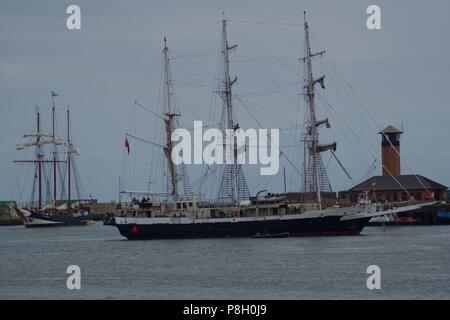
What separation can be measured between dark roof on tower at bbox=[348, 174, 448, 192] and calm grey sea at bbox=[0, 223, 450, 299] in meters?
63.7

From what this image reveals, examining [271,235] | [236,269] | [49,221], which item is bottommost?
[236,269]

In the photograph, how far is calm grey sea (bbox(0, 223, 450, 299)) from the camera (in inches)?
2131

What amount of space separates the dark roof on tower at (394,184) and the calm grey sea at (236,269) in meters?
63.7

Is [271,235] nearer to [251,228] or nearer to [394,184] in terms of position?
[251,228]

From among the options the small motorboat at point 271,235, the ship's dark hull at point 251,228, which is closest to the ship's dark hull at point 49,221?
the ship's dark hull at point 251,228

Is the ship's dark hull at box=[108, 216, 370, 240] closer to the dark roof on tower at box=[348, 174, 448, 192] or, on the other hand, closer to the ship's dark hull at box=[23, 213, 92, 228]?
the dark roof on tower at box=[348, 174, 448, 192]

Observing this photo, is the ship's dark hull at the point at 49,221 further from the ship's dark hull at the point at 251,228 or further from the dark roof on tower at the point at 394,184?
the ship's dark hull at the point at 251,228

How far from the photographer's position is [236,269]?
67.1 meters

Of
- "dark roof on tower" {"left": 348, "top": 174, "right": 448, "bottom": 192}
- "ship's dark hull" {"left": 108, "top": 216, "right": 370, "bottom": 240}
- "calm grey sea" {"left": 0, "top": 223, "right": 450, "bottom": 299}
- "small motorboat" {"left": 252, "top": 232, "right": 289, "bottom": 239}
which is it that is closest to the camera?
"calm grey sea" {"left": 0, "top": 223, "right": 450, "bottom": 299}

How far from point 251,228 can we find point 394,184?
67.5m

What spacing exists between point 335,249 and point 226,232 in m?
21.6

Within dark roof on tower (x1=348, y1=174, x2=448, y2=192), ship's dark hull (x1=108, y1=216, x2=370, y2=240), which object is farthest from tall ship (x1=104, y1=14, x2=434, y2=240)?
dark roof on tower (x1=348, y1=174, x2=448, y2=192)

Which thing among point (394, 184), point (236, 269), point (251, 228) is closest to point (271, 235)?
point (251, 228)

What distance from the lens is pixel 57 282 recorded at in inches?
2429
